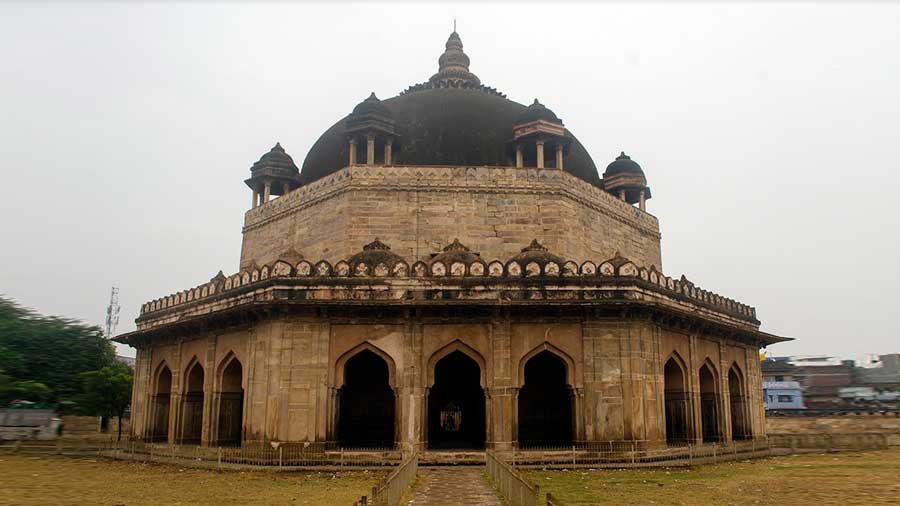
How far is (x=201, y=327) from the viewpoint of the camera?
65.8 feet

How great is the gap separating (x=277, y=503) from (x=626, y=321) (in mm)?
9545

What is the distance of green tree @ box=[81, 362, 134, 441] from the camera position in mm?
25281

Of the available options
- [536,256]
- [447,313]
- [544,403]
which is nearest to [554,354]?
[536,256]

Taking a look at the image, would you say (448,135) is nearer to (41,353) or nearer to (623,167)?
(623,167)

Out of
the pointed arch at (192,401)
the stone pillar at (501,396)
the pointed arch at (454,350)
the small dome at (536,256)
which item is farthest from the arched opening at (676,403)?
the pointed arch at (192,401)

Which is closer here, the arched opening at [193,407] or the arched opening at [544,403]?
the arched opening at [544,403]

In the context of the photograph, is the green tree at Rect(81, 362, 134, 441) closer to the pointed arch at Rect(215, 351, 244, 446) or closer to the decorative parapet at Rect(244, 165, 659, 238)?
the pointed arch at Rect(215, 351, 244, 446)

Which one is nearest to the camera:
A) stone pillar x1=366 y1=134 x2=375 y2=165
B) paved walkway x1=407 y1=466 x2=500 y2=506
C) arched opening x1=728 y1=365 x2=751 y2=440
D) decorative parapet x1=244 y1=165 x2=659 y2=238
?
paved walkway x1=407 y1=466 x2=500 y2=506

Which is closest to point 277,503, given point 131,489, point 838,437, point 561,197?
point 131,489

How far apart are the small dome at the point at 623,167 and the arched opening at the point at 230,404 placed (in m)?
14.7

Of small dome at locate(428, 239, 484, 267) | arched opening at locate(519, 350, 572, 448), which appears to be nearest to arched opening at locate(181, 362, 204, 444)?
small dome at locate(428, 239, 484, 267)

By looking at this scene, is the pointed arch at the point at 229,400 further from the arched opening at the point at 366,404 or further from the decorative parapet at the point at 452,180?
the decorative parapet at the point at 452,180

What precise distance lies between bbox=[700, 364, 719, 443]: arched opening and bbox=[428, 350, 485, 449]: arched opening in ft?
21.6

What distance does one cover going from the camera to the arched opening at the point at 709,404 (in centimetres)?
2109
